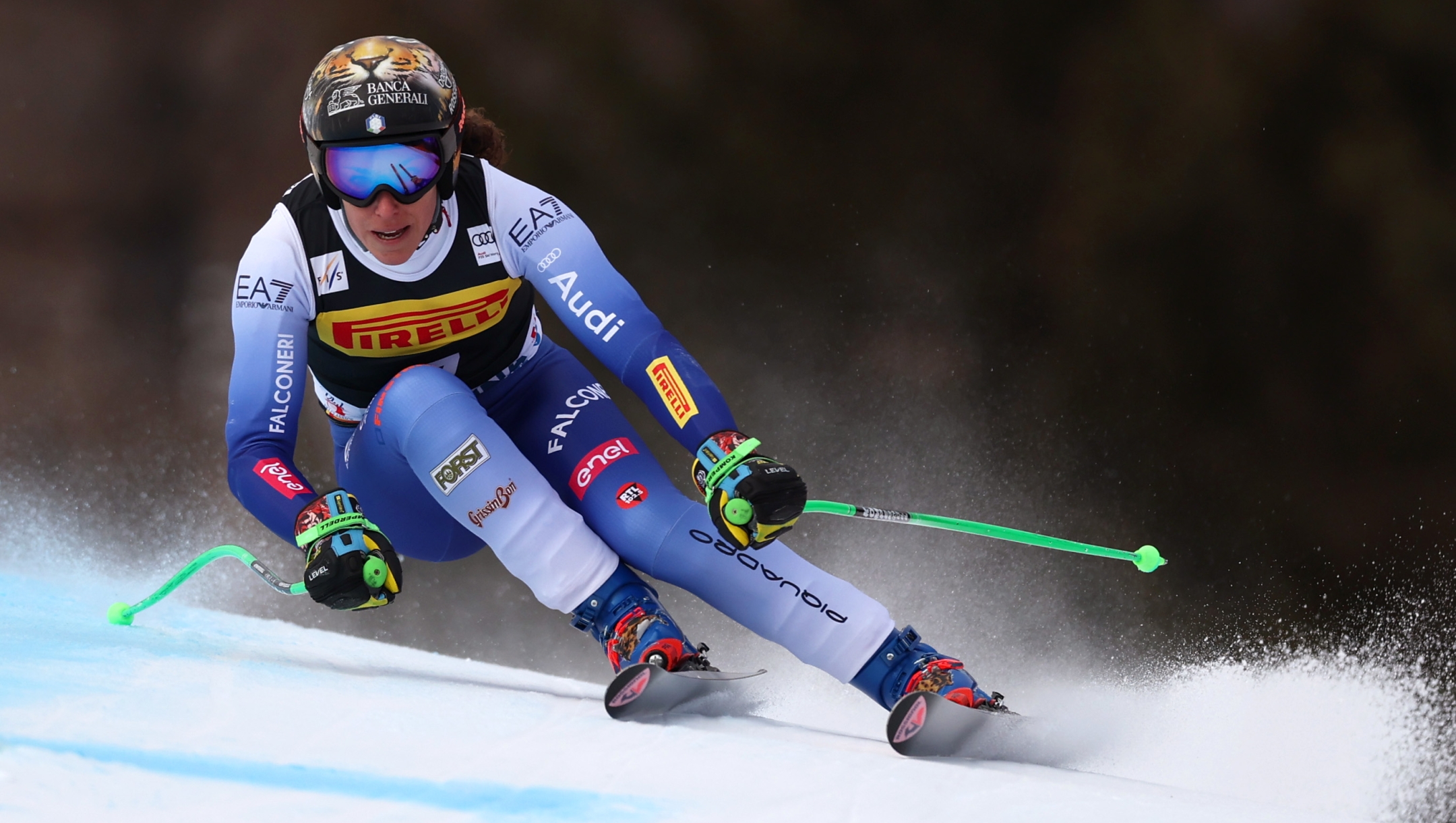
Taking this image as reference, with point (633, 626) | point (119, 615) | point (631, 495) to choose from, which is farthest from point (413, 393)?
point (119, 615)

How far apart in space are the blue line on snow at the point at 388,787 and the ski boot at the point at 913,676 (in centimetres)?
58

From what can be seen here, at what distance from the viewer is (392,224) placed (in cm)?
185

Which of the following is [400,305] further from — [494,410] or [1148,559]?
[1148,559]

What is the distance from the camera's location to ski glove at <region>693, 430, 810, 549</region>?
1604mm

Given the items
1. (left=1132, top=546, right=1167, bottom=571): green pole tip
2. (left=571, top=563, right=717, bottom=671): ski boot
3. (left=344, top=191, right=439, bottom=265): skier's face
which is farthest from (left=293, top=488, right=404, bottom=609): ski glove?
(left=1132, top=546, right=1167, bottom=571): green pole tip

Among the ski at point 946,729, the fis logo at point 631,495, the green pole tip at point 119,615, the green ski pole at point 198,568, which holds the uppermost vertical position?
the ski at point 946,729

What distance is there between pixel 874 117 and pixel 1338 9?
1536 mm

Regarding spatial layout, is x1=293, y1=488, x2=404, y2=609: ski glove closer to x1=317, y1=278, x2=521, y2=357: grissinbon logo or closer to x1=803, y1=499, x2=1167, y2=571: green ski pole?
x1=317, y1=278, x2=521, y2=357: grissinbon logo

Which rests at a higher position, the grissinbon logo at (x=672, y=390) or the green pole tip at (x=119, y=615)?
the grissinbon logo at (x=672, y=390)

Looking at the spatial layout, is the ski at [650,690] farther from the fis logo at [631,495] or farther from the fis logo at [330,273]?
the fis logo at [330,273]

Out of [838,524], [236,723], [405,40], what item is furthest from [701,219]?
[236,723]

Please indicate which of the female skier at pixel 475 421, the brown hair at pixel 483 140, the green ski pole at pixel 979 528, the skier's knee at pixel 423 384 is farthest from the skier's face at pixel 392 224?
the green ski pole at pixel 979 528

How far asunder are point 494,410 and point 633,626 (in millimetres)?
586

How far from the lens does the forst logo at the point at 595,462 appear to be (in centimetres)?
196
